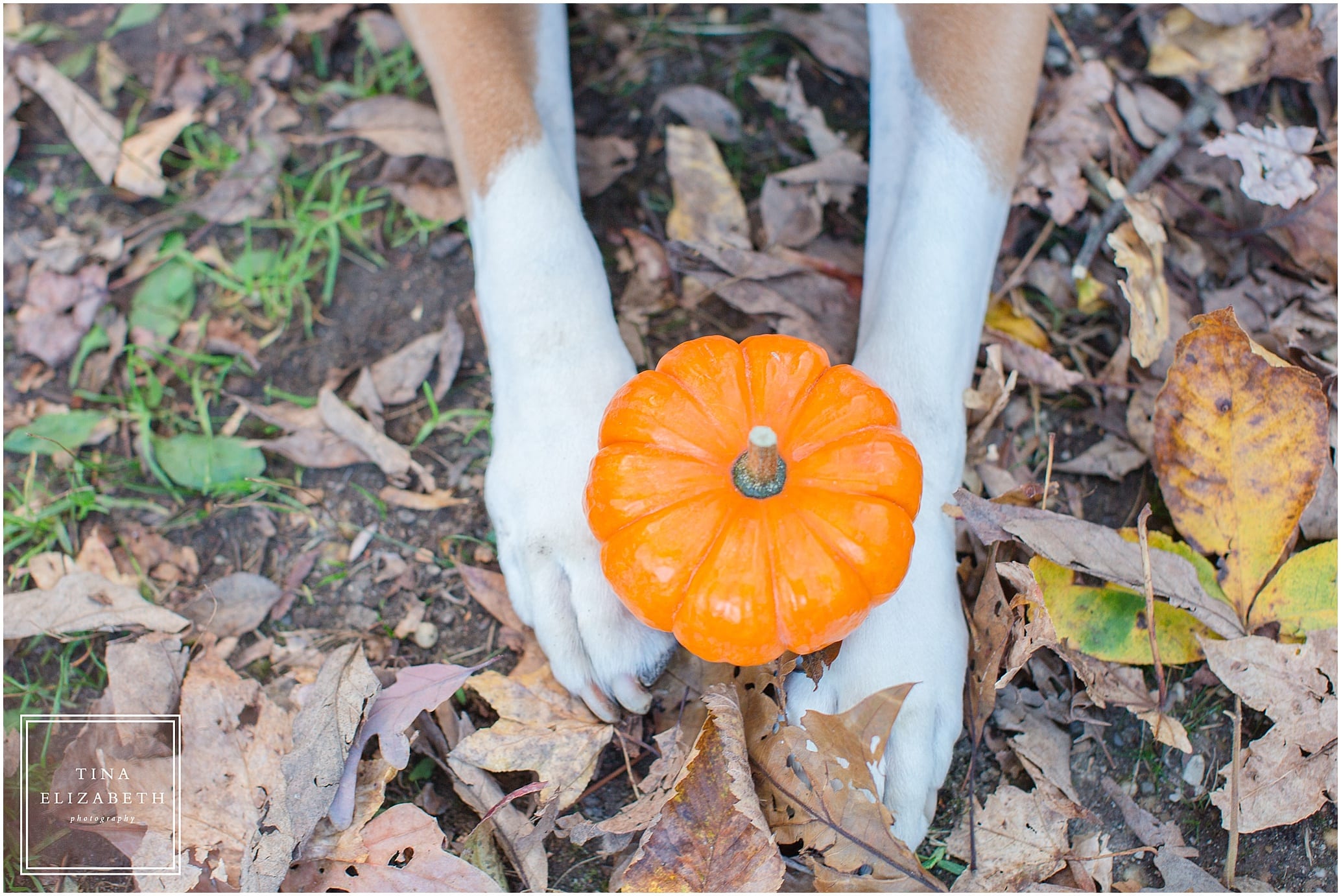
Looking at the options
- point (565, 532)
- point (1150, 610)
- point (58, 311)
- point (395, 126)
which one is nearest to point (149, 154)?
point (58, 311)

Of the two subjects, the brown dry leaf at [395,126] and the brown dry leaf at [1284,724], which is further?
the brown dry leaf at [395,126]

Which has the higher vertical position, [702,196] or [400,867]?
[702,196]

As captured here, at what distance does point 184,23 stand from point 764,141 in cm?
179

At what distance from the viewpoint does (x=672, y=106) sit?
2818 millimetres

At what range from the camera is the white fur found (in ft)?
6.07

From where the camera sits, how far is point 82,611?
2.22m

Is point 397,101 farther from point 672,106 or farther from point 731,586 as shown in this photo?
point 731,586

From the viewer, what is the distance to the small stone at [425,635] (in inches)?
85.8

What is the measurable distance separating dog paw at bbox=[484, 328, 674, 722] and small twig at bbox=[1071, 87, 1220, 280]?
129 centimetres

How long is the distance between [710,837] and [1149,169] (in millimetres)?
2078

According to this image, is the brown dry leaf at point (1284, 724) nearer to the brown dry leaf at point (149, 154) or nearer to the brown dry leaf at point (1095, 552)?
the brown dry leaf at point (1095, 552)

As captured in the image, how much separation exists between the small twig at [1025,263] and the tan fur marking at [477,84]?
1228 millimetres

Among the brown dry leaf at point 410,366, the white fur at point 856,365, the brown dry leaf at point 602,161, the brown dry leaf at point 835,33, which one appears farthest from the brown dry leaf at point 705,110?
the brown dry leaf at point 410,366

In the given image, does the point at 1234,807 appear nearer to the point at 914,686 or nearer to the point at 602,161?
the point at 914,686
